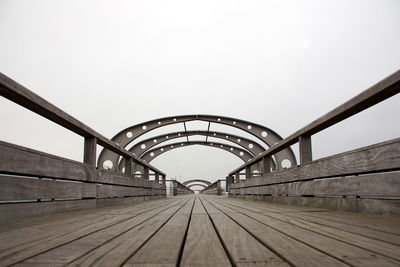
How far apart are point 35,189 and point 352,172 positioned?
128 inches

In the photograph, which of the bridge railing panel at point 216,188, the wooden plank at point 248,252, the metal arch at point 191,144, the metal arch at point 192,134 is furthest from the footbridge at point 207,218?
the bridge railing panel at point 216,188

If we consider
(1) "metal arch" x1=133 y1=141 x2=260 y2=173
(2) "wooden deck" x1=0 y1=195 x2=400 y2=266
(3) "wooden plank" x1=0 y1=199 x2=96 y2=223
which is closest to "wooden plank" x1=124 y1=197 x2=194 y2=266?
(2) "wooden deck" x1=0 y1=195 x2=400 y2=266

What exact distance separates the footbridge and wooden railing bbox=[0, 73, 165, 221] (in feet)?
0.04

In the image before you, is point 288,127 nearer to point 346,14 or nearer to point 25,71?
point 346,14

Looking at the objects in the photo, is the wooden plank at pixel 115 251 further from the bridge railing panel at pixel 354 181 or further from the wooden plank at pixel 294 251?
the bridge railing panel at pixel 354 181

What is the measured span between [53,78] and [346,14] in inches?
446

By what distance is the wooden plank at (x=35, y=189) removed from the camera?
2.45 m

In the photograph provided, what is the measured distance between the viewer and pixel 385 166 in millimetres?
2475

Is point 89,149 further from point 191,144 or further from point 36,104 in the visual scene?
point 191,144

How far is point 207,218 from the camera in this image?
9.68 ft

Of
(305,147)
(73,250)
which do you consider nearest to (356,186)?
(305,147)

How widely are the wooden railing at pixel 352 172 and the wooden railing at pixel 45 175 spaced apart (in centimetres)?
317

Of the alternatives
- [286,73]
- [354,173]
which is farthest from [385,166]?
[286,73]

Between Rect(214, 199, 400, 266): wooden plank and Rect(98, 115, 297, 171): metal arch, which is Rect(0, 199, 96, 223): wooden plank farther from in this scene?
Rect(98, 115, 297, 171): metal arch
